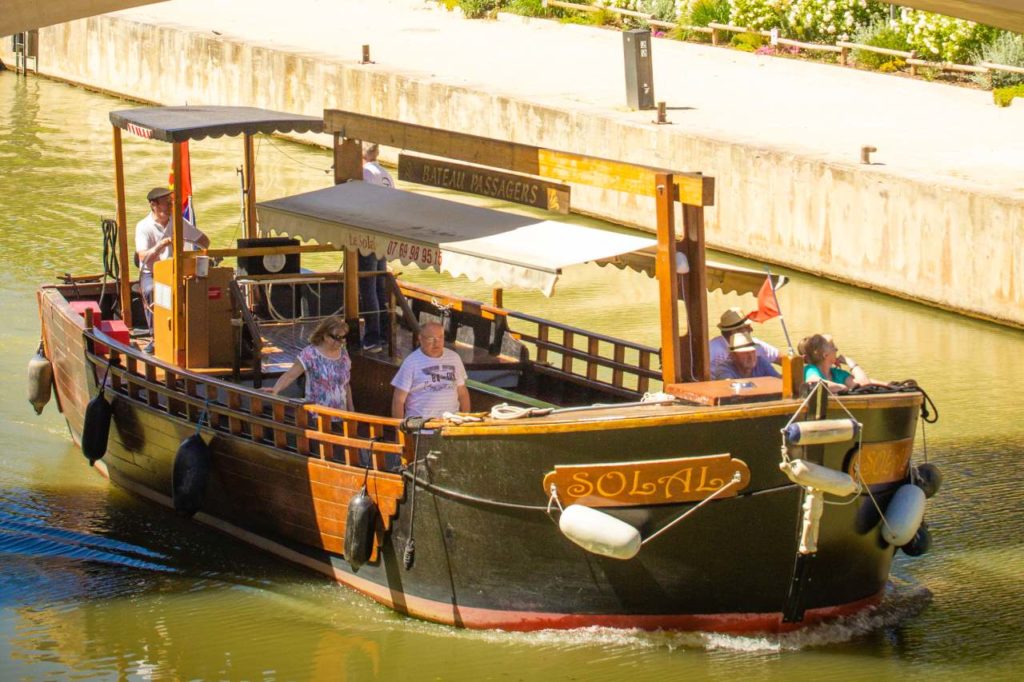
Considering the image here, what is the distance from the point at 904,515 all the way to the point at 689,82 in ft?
53.5

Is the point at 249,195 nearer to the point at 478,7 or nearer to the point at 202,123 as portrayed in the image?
the point at 202,123

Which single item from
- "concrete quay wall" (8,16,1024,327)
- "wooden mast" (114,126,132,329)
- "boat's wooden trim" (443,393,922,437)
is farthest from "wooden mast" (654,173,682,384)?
"concrete quay wall" (8,16,1024,327)

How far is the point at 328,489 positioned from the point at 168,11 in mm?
24099

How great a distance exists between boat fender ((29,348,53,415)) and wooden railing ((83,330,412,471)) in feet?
4.22

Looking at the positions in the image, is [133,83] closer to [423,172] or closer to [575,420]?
[423,172]

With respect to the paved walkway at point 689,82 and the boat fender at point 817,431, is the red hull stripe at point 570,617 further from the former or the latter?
the paved walkway at point 689,82

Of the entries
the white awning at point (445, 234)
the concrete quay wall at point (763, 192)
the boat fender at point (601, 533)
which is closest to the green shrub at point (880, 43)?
the concrete quay wall at point (763, 192)

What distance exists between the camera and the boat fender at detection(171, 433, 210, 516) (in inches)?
437

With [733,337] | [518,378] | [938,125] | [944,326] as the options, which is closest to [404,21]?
[938,125]

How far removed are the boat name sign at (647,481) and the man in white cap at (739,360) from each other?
1.39 meters

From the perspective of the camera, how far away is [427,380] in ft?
34.4

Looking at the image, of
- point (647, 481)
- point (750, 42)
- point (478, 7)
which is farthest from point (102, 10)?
point (478, 7)

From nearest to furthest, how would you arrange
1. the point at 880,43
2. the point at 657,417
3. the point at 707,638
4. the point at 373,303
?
1. the point at 657,417
2. the point at 707,638
3. the point at 373,303
4. the point at 880,43

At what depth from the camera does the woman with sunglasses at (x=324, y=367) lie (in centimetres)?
1080
